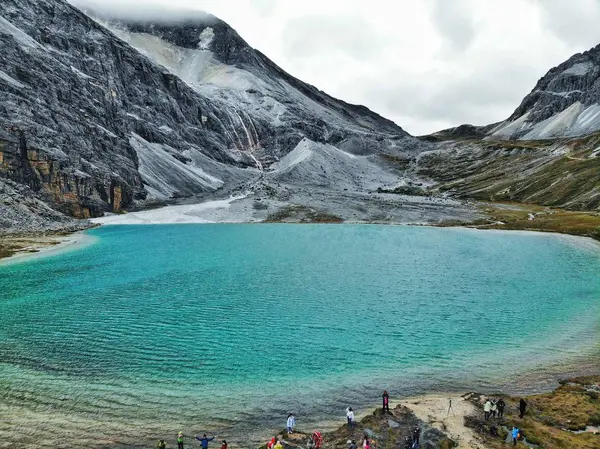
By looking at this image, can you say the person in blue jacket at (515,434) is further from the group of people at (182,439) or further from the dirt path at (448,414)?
the group of people at (182,439)

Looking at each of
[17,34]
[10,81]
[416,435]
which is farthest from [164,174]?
[416,435]

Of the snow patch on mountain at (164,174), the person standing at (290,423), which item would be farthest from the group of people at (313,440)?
the snow patch on mountain at (164,174)

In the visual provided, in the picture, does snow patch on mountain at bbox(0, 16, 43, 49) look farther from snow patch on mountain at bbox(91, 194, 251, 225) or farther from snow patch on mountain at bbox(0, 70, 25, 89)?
snow patch on mountain at bbox(91, 194, 251, 225)

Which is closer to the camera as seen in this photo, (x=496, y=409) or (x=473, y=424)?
(x=473, y=424)

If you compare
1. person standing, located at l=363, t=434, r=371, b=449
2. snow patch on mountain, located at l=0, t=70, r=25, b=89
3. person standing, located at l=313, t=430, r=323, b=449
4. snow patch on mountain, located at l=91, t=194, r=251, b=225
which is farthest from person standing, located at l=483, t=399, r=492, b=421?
snow patch on mountain, located at l=0, t=70, r=25, b=89

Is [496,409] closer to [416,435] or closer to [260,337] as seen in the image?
[416,435]

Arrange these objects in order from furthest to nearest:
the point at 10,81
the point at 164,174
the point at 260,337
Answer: the point at 164,174, the point at 10,81, the point at 260,337

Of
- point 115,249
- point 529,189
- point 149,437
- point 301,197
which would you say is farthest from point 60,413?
point 529,189
